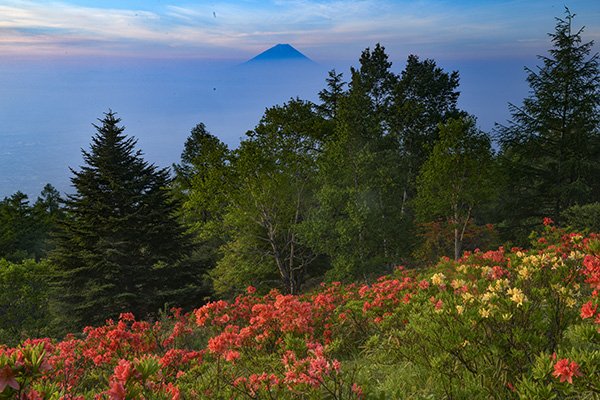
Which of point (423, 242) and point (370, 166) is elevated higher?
point (370, 166)

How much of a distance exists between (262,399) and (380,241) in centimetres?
1514

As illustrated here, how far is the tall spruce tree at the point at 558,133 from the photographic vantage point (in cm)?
2078

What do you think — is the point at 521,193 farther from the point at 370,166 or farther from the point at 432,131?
the point at 370,166

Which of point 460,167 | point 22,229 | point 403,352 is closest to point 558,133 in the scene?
point 460,167

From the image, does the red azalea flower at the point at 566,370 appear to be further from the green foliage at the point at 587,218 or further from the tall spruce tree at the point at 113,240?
the tall spruce tree at the point at 113,240

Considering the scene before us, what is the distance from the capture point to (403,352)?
541cm

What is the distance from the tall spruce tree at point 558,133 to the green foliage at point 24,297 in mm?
27419

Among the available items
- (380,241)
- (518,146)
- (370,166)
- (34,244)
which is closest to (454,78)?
(518,146)

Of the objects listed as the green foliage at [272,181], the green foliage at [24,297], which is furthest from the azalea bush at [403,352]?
the green foliage at [24,297]

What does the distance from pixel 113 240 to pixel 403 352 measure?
1919 centimetres

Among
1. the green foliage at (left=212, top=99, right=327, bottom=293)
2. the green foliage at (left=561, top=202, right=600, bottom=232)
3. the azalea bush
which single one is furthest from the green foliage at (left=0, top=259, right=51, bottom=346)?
the green foliage at (left=561, top=202, right=600, bottom=232)

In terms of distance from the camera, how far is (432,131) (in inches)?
1232

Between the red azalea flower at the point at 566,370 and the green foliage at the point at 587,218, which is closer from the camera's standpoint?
the red azalea flower at the point at 566,370

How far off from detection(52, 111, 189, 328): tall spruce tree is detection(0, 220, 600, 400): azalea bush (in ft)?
45.0
